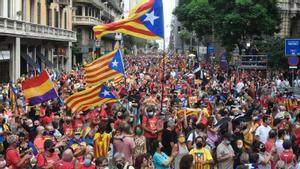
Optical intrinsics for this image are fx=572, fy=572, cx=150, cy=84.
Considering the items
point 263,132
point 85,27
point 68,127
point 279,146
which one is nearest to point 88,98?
point 68,127

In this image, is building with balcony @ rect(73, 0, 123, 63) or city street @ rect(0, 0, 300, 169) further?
building with balcony @ rect(73, 0, 123, 63)

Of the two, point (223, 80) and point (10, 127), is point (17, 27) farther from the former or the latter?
point (10, 127)

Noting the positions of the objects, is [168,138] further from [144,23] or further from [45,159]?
[144,23]

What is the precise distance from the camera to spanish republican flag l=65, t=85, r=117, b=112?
1549cm

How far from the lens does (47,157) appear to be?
33.1 ft

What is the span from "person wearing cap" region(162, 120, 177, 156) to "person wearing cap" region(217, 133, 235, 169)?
179 centimetres

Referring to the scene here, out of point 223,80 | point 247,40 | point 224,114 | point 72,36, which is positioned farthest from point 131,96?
point 72,36

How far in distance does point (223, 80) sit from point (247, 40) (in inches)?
722

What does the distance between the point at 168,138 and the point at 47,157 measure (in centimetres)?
342

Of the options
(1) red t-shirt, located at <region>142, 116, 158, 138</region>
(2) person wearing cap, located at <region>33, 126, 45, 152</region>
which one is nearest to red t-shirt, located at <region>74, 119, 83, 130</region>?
(1) red t-shirt, located at <region>142, 116, 158, 138</region>

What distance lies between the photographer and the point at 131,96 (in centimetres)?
2305

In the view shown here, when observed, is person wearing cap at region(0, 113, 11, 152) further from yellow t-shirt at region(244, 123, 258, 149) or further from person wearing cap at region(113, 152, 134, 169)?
yellow t-shirt at region(244, 123, 258, 149)

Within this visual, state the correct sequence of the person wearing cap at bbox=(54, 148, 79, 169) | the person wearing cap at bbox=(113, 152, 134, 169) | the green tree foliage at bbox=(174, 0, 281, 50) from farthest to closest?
1. the green tree foliage at bbox=(174, 0, 281, 50)
2. the person wearing cap at bbox=(54, 148, 79, 169)
3. the person wearing cap at bbox=(113, 152, 134, 169)

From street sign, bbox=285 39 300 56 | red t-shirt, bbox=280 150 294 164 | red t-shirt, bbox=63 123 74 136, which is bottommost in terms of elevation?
red t-shirt, bbox=280 150 294 164
